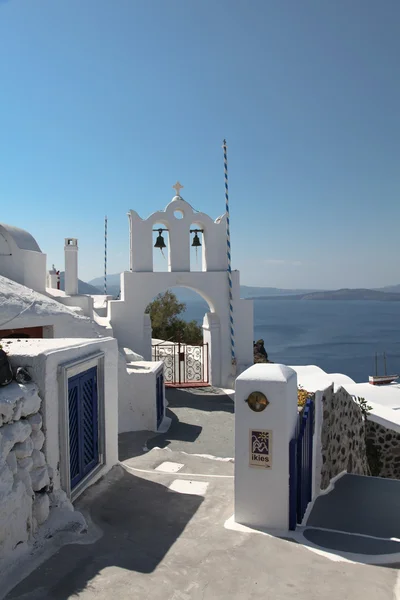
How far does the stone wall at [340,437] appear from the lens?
7.03m

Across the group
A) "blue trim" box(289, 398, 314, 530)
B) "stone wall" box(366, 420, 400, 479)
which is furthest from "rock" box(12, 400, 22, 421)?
"stone wall" box(366, 420, 400, 479)

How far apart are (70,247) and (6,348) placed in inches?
439

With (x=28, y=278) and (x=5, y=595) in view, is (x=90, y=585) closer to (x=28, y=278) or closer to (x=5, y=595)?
(x=5, y=595)

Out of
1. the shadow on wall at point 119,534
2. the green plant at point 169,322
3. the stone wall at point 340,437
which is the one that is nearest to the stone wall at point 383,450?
the stone wall at point 340,437

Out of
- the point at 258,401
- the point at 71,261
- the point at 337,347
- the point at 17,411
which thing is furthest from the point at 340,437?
the point at 337,347

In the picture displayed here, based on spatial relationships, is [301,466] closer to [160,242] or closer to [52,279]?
[160,242]

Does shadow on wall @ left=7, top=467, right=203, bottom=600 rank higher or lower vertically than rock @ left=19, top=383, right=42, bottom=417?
lower

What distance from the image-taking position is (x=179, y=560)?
429cm

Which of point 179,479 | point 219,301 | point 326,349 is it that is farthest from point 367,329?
point 179,479

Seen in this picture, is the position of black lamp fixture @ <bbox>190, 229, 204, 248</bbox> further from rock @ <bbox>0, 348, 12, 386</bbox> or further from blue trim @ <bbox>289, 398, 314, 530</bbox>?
rock @ <bbox>0, 348, 12, 386</bbox>

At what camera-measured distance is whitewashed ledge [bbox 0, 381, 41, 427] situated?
4.23 metres

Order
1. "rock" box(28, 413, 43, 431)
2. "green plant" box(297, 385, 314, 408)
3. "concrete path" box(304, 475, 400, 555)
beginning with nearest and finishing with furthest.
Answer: "rock" box(28, 413, 43, 431), "concrete path" box(304, 475, 400, 555), "green plant" box(297, 385, 314, 408)

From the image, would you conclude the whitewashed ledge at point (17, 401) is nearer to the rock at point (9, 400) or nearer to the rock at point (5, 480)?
the rock at point (9, 400)

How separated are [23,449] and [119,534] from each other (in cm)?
128
